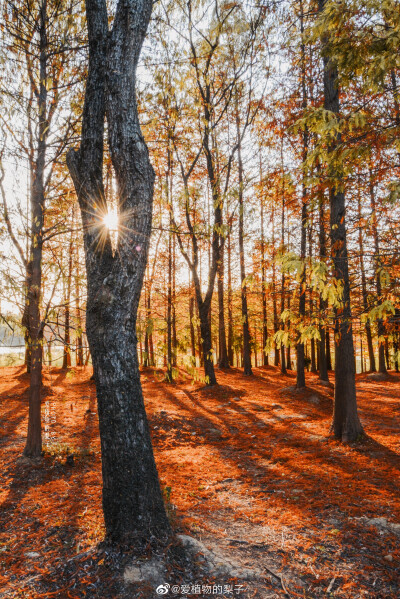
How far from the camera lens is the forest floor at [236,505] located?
A: 292 centimetres

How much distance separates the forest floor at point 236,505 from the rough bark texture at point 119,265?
53 centimetres

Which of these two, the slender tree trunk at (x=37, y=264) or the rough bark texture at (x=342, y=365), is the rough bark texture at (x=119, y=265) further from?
the rough bark texture at (x=342, y=365)

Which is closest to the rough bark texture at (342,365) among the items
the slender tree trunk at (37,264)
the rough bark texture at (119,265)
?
the rough bark texture at (119,265)

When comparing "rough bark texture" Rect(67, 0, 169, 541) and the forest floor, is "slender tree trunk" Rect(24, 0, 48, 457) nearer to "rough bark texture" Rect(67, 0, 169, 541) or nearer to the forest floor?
the forest floor

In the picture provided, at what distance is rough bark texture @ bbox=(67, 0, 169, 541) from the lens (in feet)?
10.4

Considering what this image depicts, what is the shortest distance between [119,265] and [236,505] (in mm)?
3627

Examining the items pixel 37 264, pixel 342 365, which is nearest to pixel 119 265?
pixel 37 264

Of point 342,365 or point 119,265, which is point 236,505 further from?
point 342,365

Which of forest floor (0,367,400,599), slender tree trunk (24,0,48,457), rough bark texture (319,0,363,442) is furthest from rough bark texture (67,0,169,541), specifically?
rough bark texture (319,0,363,442)

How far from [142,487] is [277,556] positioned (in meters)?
1.56

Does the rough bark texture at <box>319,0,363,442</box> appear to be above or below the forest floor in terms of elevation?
above

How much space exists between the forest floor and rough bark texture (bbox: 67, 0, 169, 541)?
53cm

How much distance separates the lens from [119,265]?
3.27m

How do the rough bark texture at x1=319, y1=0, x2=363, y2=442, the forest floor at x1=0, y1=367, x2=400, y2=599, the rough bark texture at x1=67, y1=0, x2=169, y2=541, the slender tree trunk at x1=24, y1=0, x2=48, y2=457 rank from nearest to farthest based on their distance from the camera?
the forest floor at x1=0, y1=367, x2=400, y2=599
the rough bark texture at x1=67, y1=0, x2=169, y2=541
the slender tree trunk at x1=24, y1=0, x2=48, y2=457
the rough bark texture at x1=319, y1=0, x2=363, y2=442
